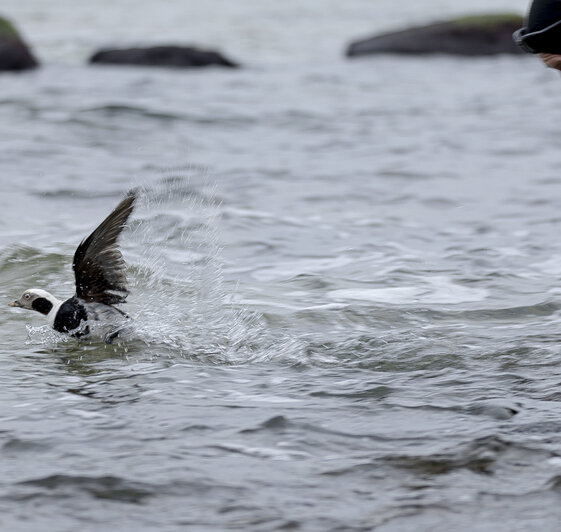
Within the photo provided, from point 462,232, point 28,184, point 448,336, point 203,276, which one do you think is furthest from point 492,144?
point 448,336

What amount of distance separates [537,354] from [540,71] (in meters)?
16.1

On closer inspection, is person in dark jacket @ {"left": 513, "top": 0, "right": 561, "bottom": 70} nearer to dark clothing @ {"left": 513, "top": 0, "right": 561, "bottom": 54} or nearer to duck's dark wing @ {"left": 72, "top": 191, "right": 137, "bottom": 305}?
dark clothing @ {"left": 513, "top": 0, "right": 561, "bottom": 54}

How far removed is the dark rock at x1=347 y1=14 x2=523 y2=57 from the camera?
23703mm

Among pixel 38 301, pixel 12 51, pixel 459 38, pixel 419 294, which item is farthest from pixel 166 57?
pixel 38 301

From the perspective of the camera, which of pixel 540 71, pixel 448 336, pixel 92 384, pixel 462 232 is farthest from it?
pixel 540 71

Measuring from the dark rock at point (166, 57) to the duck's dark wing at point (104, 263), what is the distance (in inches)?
613

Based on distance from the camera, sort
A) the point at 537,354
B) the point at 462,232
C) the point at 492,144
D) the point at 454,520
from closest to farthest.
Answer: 1. the point at 454,520
2. the point at 537,354
3. the point at 462,232
4. the point at 492,144

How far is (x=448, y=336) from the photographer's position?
6695mm

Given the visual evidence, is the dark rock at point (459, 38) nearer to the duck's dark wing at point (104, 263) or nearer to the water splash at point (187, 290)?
the water splash at point (187, 290)

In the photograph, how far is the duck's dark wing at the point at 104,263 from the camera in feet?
21.5

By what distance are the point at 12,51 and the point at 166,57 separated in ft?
9.69

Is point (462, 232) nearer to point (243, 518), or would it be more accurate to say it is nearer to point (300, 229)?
point (300, 229)

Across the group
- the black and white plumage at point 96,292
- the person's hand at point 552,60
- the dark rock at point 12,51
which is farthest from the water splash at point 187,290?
the dark rock at point 12,51

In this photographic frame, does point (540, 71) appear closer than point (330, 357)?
No
